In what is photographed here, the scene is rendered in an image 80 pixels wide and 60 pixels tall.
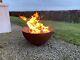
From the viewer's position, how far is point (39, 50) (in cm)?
480

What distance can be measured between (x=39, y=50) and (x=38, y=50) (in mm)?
22

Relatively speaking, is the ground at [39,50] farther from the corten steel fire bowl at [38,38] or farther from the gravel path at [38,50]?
the corten steel fire bowl at [38,38]

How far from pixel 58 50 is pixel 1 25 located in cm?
241

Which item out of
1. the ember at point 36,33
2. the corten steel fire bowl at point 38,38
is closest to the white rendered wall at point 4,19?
the ember at point 36,33

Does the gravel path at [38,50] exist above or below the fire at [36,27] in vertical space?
below

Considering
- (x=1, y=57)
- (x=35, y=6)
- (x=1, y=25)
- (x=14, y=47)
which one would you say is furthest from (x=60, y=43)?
(x=35, y=6)

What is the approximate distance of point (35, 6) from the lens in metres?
9.13

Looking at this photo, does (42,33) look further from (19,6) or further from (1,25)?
(19,6)

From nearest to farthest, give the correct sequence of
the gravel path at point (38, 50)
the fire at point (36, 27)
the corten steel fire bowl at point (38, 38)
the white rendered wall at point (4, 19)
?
the gravel path at point (38, 50), the corten steel fire bowl at point (38, 38), the fire at point (36, 27), the white rendered wall at point (4, 19)

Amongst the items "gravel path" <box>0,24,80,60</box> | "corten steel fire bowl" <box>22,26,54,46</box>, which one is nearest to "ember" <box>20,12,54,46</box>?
"corten steel fire bowl" <box>22,26,54,46</box>

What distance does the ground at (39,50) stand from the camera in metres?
4.51

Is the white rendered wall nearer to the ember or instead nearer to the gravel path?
the gravel path

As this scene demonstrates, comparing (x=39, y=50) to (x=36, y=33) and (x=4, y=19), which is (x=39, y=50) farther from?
(x=4, y=19)

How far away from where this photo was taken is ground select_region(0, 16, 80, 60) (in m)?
4.51
